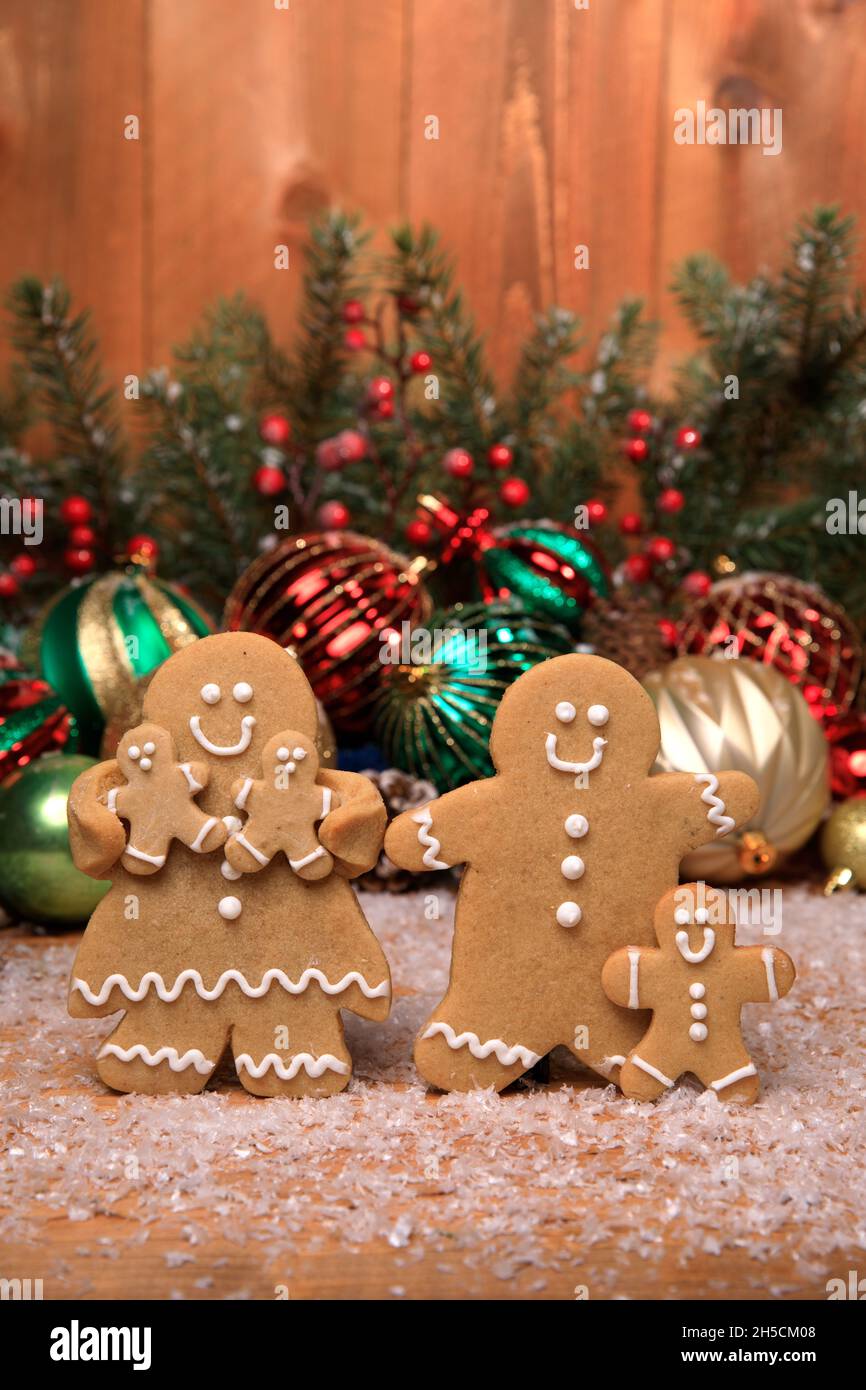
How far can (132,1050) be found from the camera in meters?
0.90

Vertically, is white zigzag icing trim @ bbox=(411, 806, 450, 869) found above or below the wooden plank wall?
below

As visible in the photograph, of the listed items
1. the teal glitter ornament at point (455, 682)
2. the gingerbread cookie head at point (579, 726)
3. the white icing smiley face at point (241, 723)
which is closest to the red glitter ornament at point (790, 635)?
the teal glitter ornament at point (455, 682)

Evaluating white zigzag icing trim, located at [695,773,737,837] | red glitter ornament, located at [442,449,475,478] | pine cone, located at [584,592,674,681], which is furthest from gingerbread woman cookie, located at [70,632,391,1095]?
red glitter ornament, located at [442,449,475,478]

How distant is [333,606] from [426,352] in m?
0.39

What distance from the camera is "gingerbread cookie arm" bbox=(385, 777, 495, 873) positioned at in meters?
0.89

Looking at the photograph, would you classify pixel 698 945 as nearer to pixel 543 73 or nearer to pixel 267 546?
pixel 267 546

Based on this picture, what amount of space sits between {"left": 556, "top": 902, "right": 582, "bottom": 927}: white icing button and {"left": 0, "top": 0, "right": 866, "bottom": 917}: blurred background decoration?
17.7 inches

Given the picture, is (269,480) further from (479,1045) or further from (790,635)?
(479,1045)

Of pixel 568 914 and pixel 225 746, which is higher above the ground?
pixel 225 746

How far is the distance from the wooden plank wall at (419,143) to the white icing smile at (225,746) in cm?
110

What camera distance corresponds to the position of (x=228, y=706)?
0.92 m

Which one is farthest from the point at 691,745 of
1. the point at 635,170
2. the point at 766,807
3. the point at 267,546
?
the point at 635,170

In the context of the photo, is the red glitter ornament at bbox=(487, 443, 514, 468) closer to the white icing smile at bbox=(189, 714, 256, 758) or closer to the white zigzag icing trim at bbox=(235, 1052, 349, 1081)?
the white icing smile at bbox=(189, 714, 256, 758)

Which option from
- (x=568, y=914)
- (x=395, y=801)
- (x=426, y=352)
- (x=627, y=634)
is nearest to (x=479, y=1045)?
(x=568, y=914)
